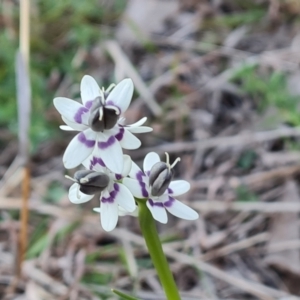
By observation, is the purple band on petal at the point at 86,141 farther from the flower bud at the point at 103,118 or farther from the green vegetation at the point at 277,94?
the green vegetation at the point at 277,94

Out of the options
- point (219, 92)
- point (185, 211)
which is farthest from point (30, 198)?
point (185, 211)

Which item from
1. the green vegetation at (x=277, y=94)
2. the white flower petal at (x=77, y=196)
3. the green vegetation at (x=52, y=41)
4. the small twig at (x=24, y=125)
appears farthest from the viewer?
the green vegetation at (x=52, y=41)

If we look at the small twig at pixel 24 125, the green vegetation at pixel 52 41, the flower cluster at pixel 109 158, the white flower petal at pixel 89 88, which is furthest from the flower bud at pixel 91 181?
the green vegetation at pixel 52 41

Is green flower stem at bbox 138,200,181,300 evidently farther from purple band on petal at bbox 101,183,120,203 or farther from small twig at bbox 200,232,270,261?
small twig at bbox 200,232,270,261

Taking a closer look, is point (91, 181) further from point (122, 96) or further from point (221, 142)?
point (221, 142)

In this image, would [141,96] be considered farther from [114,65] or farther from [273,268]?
[273,268]

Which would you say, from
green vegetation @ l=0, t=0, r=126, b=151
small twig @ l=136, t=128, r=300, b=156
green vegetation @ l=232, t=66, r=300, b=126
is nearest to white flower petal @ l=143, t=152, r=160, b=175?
green vegetation @ l=232, t=66, r=300, b=126
